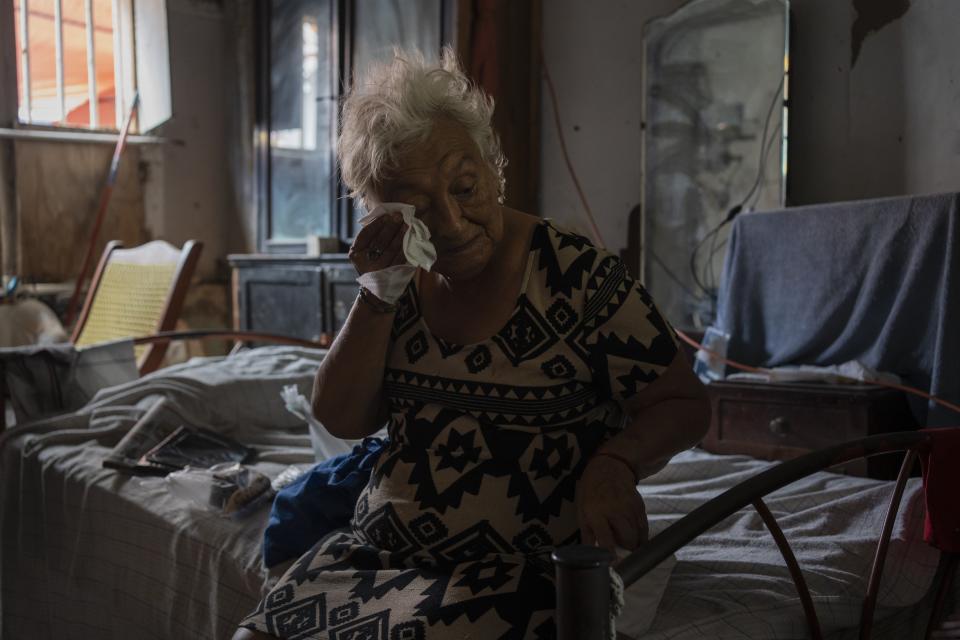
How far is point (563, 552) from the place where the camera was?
0.86m

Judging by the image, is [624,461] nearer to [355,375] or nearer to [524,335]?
[524,335]

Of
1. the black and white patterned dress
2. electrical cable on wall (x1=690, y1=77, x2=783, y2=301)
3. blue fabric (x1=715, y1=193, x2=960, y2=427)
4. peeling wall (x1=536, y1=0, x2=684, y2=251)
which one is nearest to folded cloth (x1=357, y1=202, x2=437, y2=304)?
the black and white patterned dress

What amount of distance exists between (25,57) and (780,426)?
5006mm

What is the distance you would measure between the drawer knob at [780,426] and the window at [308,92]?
2.61 m

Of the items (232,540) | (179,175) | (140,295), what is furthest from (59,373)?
(179,175)

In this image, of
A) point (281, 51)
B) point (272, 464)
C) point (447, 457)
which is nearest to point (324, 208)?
point (281, 51)

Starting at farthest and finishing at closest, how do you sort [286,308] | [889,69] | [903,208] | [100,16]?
[100,16] < [286,308] < [889,69] < [903,208]

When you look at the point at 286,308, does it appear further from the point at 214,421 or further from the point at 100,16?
the point at 100,16

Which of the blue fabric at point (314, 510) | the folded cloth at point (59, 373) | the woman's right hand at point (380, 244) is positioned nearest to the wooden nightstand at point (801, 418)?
the blue fabric at point (314, 510)

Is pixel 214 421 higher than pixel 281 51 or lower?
lower

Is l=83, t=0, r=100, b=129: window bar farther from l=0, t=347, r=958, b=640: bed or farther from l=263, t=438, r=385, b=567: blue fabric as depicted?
l=263, t=438, r=385, b=567: blue fabric

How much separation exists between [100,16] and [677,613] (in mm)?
5773

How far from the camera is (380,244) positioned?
53.2 inches

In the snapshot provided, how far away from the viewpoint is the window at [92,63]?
5.45 meters
